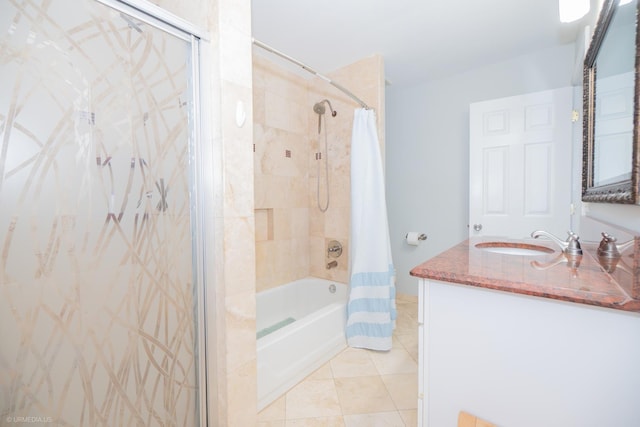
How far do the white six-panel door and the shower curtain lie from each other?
0.93m

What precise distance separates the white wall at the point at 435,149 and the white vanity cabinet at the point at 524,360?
2.04m

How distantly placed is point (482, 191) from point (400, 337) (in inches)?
55.3

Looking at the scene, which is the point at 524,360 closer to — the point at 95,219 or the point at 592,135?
the point at 592,135

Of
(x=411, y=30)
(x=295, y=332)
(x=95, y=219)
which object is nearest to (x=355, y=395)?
(x=295, y=332)

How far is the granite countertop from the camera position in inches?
26.9

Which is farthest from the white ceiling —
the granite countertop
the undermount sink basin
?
the granite countertop

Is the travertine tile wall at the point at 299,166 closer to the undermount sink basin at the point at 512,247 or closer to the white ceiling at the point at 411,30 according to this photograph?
the white ceiling at the point at 411,30

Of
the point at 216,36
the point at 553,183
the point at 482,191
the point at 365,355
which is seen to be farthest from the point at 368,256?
the point at 216,36

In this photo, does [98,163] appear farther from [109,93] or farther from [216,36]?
[216,36]

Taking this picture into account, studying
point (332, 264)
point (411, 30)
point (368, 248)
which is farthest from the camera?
point (332, 264)

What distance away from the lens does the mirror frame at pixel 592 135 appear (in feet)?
2.52

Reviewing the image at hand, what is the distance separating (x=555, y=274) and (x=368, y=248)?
1342 millimetres

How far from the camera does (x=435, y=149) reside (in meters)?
2.86

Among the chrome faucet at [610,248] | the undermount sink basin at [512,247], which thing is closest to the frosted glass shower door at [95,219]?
the undermount sink basin at [512,247]
